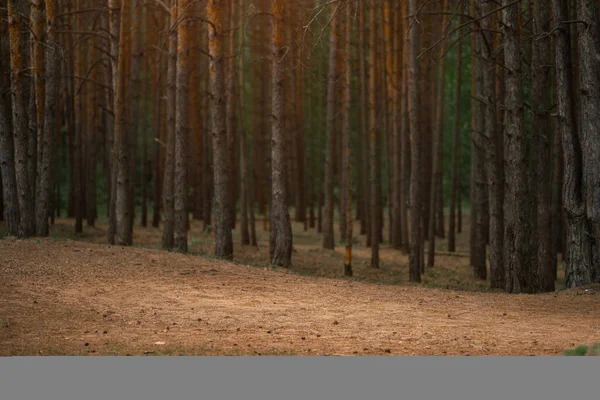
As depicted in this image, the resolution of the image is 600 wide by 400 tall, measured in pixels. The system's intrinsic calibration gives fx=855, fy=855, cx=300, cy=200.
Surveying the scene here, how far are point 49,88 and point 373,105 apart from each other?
937cm

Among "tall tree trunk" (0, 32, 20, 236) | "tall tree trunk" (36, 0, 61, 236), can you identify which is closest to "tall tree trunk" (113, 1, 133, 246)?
"tall tree trunk" (36, 0, 61, 236)

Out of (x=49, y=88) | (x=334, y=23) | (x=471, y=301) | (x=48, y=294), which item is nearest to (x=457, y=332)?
(x=471, y=301)

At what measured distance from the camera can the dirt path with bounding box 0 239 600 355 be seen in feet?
31.7

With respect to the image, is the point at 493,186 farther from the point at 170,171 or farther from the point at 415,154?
the point at 170,171

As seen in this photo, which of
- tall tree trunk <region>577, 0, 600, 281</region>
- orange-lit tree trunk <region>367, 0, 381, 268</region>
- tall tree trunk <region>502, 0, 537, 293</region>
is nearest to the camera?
tall tree trunk <region>577, 0, 600, 281</region>

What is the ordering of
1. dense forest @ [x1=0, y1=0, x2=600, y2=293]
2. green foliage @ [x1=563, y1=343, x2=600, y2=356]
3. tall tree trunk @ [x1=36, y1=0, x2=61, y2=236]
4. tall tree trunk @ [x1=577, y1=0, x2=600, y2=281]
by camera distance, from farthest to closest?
tall tree trunk @ [x1=36, y1=0, x2=61, y2=236], dense forest @ [x1=0, y1=0, x2=600, y2=293], tall tree trunk @ [x1=577, y1=0, x2=600, y2=281], green foliage @ [x1=563, y1=343, x2=600, y2=356]

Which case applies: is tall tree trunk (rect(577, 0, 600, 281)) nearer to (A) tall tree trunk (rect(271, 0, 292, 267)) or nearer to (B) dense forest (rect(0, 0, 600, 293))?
(B) dense forest (rect(0, 0, 600, 293))

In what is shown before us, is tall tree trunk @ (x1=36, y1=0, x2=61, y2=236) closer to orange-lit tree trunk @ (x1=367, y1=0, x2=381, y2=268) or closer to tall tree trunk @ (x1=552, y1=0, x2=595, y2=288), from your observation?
orange-lit tree trunk @ (x1=367, y1=0, x2=381, y2=268)

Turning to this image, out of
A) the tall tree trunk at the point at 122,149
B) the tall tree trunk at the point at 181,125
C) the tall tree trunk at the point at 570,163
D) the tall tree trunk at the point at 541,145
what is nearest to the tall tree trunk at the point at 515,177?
the tall tree trunk at the point at 541,145

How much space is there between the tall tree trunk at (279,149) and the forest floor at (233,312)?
3.14 meters

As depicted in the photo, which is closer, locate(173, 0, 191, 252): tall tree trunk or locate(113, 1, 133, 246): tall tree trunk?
locate(173, 0, 191, 252): tall tree trunk

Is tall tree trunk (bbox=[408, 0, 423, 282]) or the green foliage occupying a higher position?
tall tree trunk (bbox=[408, 0, 423, 282])

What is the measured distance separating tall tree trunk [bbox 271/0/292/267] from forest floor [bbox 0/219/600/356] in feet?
10.3

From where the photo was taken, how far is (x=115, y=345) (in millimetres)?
9625
